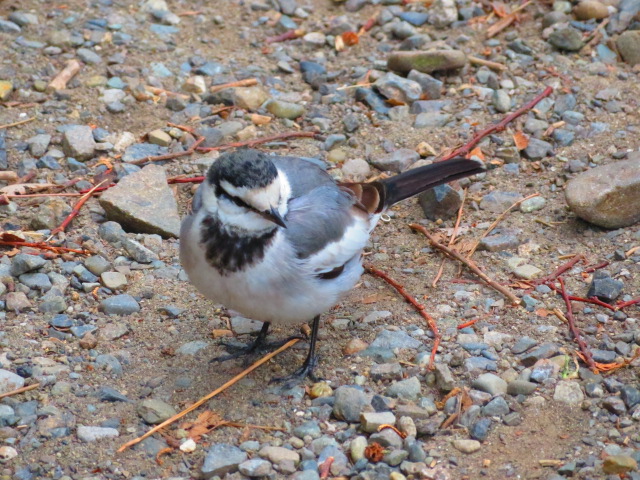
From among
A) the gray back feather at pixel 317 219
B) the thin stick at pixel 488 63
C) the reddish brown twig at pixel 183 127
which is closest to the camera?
the gray back feather at pixel 317 219

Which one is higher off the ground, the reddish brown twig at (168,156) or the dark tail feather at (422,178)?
the dark tail feather at (422,178)

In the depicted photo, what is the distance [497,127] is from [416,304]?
6.90 feet

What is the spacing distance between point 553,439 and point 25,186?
376cm

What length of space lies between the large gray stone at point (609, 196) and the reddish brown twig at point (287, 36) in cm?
312

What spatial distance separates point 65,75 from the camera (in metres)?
6.71

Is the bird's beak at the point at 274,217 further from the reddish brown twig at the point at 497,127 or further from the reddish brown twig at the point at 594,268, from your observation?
the reddish brown twig at the point at 497,127

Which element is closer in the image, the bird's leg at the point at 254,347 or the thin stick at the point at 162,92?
the bird's leg at the point at 254,347

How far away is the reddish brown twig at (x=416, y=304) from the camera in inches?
179

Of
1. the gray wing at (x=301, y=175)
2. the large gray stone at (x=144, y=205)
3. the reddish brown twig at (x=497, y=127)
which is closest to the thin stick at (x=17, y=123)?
the large gray stone at (x=144, y=205)

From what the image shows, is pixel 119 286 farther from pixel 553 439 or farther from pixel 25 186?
pixel 553 439

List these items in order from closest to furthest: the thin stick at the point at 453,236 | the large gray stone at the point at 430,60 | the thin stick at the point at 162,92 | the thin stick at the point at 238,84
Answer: the thin stick at the point at 453,236
the thin stick at the point at 162,92
the thin stick at the point at 238,84
the large gray stone at the point at 430,60

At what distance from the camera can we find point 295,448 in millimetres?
3982

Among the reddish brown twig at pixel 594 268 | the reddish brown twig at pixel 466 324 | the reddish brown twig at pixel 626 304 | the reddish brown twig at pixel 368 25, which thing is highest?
the reddish brown twig at pixel 626 304

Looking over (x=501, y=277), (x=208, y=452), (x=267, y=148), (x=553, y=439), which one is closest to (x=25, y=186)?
(x=267, y=148)
